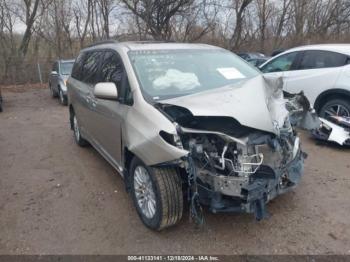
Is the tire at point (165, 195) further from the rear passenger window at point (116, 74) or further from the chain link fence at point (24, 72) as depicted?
the chain link fence at point (24, 72)

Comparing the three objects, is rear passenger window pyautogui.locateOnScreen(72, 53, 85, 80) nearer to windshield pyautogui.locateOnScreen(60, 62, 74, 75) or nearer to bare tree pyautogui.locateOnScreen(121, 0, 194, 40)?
windshield pyautogui.locateOnScreen(60, 62, 74, 75)

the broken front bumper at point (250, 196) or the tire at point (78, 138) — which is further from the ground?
the broken front bumper at point (250, 196)

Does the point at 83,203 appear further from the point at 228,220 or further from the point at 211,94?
the point at 211,94

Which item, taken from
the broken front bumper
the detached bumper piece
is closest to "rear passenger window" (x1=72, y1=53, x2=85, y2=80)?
the broken front bumper

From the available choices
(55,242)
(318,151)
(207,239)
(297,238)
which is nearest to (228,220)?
(207,239)

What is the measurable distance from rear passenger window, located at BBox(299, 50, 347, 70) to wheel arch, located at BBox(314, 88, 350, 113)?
522mm

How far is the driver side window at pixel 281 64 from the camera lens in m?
7.28

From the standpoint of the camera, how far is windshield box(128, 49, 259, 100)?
11.7 ft

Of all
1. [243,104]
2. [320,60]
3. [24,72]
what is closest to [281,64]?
[320,60]

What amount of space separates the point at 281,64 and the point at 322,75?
1209 mm

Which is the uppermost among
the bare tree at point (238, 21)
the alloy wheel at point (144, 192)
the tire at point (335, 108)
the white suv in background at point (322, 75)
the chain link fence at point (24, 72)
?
the bare tree at point (238, 21)

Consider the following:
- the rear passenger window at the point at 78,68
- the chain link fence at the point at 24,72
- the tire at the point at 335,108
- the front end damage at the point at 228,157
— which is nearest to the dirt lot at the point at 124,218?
the front end damage at the point at 228,157

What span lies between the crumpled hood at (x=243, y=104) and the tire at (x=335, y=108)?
3214mm

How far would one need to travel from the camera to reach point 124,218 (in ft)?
11.8
